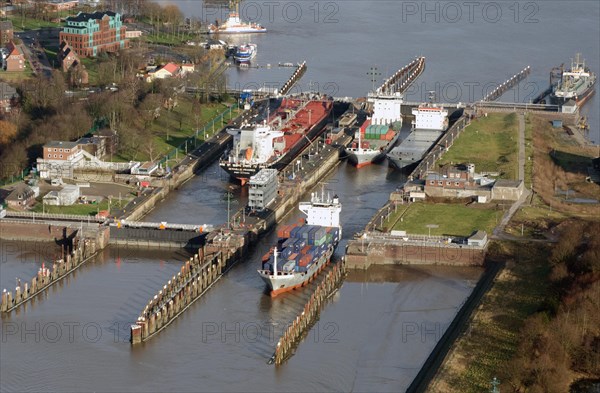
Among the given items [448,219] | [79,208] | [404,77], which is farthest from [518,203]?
[404,77]

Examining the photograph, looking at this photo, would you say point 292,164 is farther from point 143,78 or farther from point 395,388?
point 395,388

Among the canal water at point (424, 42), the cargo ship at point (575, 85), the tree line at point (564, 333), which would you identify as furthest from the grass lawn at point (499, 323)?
the cargo ship at point (575, 85)

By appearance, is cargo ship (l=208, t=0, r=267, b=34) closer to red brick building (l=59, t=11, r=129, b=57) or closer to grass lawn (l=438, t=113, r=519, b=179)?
red brick building (l=59, t=11, r=129, b=57)

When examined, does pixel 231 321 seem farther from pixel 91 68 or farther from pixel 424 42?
pixel 424 42

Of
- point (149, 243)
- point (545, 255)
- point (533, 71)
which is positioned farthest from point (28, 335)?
point (533, 71)

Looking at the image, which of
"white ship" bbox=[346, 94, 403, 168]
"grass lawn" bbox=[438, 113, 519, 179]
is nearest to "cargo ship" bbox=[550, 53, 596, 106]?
"grass lawn" bbox=[438, 113, 519, 179]

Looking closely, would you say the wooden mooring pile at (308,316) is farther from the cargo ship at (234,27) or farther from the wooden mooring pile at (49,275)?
the cargo ship at (234,27)
